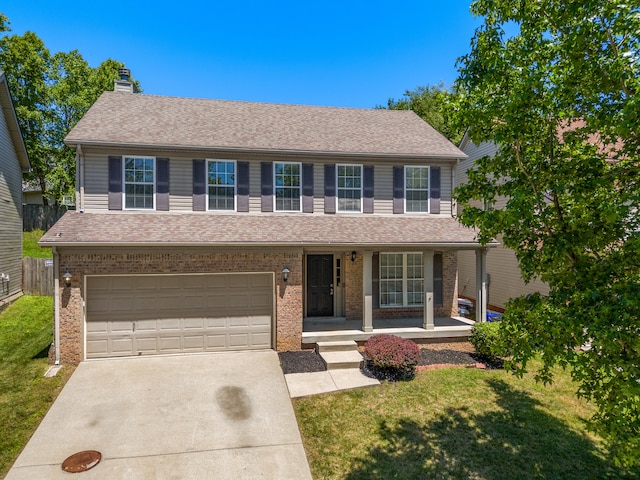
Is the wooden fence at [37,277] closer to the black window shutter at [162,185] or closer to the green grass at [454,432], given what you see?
the black window shutter at [162,185]

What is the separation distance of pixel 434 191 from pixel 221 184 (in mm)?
7470

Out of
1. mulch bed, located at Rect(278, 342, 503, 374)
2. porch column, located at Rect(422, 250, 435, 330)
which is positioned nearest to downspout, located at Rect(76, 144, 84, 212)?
mulch bed, located at Rect(278, 342, 503, 374)

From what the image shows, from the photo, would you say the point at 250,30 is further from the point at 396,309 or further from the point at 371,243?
the point at 396,309

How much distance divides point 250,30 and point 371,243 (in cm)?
1012

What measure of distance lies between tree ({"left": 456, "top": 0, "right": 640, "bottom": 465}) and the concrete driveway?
4.23 meters

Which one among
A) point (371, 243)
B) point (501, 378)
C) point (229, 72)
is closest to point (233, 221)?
point (371, 243)

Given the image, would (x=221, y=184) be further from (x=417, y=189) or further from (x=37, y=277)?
(x=37, y=277)

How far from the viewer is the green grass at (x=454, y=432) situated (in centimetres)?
563

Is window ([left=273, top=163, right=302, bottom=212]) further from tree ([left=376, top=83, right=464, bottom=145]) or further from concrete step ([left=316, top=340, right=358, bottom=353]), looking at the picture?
tree ([left=376, top=83, right=464, bottom=145])

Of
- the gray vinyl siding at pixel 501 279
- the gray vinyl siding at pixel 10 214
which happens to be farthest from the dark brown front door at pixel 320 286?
the gray vinyl siding at pixel 10 214

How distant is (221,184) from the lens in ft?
38.5

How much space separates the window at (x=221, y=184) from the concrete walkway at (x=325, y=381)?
19.2 feet

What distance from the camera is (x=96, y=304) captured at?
1001 cm

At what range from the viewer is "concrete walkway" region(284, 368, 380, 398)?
8.17 metres
